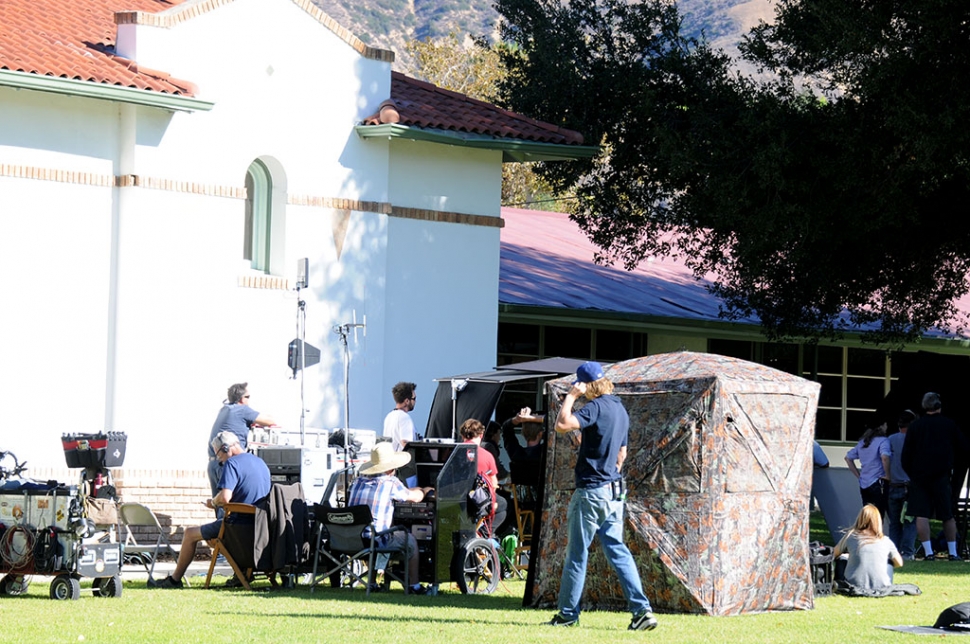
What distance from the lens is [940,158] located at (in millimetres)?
17703

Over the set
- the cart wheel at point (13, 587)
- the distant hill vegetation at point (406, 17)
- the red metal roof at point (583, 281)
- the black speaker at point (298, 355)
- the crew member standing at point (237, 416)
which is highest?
Answer: the distant hill vegetation at point (406, 17)

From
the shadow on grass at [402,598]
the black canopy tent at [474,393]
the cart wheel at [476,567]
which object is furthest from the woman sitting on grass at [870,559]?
the black canopy tent at [474,393]

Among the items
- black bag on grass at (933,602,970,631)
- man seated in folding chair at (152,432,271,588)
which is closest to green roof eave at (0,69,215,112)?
man seated in folding chair at (152,432,271,588)

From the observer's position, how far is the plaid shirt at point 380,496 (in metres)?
13.3

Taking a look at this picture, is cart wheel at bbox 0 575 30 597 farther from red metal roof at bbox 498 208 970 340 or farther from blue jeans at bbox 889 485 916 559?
red metal roof at bbox 498 208 970 340

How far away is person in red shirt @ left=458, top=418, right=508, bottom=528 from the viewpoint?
1397 centimetres

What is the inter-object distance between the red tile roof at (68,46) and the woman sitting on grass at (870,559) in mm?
9100

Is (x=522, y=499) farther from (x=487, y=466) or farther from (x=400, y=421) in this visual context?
(x=487, y=466)

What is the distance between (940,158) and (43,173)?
10400 mm

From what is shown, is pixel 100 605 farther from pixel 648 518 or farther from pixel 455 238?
pixel 455 238

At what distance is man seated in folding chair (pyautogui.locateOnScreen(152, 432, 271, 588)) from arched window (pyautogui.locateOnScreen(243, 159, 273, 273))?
5.63m

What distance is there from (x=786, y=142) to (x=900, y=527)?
16.6ft

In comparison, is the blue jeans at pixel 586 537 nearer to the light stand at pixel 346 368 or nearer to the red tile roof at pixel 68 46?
the light stand at pixel 346 368

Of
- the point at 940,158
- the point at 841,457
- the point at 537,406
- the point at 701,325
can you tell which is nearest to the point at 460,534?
the point at 940,158
